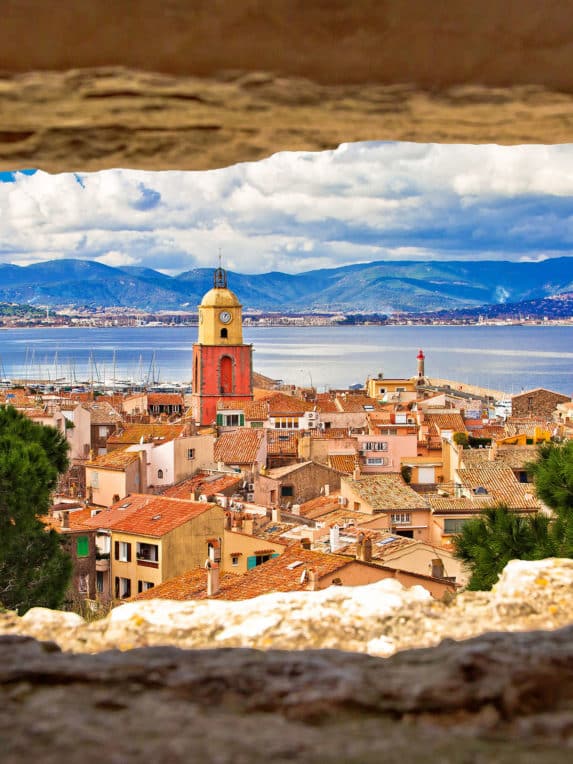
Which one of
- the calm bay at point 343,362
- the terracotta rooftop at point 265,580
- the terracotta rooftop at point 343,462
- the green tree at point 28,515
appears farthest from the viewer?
the calm bay at point 343,362

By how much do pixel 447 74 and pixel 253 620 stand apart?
63.8 inches

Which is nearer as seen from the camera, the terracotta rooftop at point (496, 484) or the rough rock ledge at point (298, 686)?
the rough rock ledge at point (298, 686)

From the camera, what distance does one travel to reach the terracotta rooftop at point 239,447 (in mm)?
31703

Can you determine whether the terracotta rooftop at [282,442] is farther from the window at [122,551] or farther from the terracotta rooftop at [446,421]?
the window at [122,551]

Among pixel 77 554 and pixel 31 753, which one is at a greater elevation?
pixel 31 753

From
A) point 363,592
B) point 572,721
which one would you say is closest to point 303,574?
point 363,592

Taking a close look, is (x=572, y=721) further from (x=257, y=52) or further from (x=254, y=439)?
(x=254, y=439)

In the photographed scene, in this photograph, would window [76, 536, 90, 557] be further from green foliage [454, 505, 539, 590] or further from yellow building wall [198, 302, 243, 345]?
yellow building wall [198, 302, 243, 345]

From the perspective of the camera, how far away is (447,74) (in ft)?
6.17

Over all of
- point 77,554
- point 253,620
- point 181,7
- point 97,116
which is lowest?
point 77,554

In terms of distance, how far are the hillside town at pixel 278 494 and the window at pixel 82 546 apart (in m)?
0.03

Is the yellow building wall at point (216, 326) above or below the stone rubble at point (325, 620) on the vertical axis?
above

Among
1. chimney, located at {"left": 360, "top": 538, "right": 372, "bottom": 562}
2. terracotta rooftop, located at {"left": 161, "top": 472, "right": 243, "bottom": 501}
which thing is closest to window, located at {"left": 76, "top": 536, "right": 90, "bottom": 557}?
terracotta rooftop, located at {"left": 161, "top": 472, "right": 243, "bottom": 501}

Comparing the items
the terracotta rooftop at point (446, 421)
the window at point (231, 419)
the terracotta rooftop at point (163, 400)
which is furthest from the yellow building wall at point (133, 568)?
the terracotta rooftop at point (163, 400)
